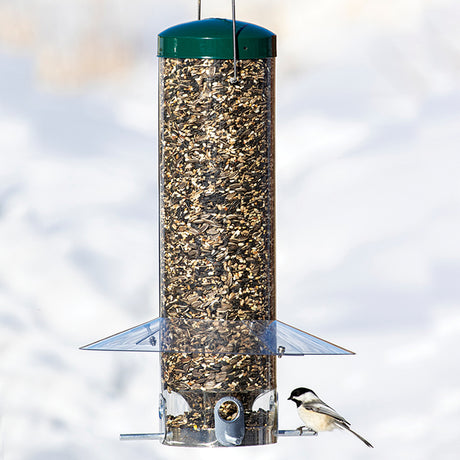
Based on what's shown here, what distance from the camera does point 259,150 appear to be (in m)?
4.25

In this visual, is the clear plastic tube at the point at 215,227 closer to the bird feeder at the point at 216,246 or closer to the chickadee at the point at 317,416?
the bird feeder at the point at 216,246

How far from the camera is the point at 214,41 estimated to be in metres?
4.07

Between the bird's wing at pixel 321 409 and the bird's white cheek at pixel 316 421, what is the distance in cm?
2

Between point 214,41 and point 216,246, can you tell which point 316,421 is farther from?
point 214,41

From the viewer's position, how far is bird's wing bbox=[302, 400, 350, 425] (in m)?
4.43

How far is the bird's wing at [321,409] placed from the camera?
14.5 ft

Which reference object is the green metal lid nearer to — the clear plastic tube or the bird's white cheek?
the clear plastic tube

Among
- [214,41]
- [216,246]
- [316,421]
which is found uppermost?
[214,41]

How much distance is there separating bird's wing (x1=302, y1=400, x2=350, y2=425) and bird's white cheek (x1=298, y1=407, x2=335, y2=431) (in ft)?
0.05

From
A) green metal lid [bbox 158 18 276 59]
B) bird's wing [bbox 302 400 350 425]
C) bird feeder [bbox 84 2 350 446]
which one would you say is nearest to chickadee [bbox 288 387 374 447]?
bird's wing [bbox 302 400 350 425]

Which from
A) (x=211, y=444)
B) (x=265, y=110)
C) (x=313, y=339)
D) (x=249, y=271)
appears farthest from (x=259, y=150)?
(x=211, y=444)

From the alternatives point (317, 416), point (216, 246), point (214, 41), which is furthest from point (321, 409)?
point (214, 41)

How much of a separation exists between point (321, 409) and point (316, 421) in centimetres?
6

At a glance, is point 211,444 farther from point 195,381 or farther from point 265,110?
point 265,110
